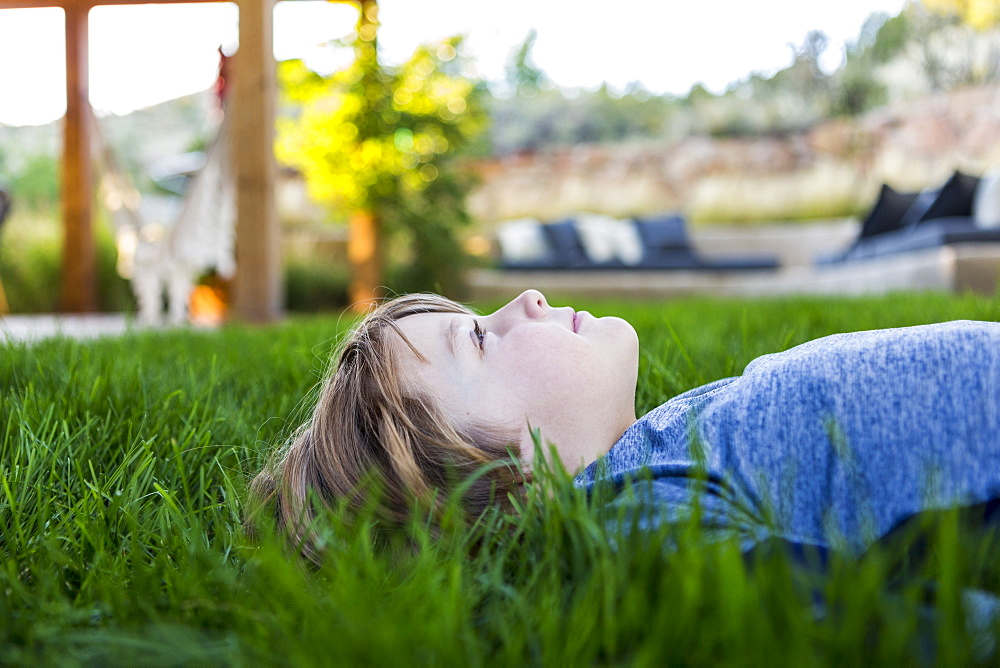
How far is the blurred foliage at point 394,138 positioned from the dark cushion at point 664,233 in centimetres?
296

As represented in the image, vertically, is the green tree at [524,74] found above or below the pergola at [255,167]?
above

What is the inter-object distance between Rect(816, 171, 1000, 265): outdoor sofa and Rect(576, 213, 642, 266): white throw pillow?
87.0 inches

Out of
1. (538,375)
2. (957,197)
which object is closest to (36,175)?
(957,197)

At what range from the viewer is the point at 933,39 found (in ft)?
40.5

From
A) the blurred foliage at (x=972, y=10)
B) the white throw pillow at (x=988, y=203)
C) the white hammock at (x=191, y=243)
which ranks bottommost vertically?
the white hammock at (x=191, y=243)

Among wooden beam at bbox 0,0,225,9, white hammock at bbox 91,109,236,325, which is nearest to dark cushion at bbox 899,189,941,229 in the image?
white hammock at bbox 91,109,236,325

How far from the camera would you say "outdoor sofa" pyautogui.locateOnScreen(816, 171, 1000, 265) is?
457 cm

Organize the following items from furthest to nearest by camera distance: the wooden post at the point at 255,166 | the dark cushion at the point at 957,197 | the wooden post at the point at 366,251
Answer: the wooden post at the point at 366,251, the dark cushion at the point at 957,197, the wooden post at the point at 255,166

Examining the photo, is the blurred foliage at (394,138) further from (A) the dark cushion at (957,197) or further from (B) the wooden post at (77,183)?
(A) the dark cushion at (957,197)

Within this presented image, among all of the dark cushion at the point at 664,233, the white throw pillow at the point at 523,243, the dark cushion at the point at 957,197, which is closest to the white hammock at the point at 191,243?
the white throw pillow at the point at 523,243

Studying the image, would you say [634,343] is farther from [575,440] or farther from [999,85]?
[999,85]

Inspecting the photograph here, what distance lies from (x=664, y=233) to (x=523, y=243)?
170 centimetres

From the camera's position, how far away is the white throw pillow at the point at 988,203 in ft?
17.8

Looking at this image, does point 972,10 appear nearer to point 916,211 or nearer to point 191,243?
point 916,211
